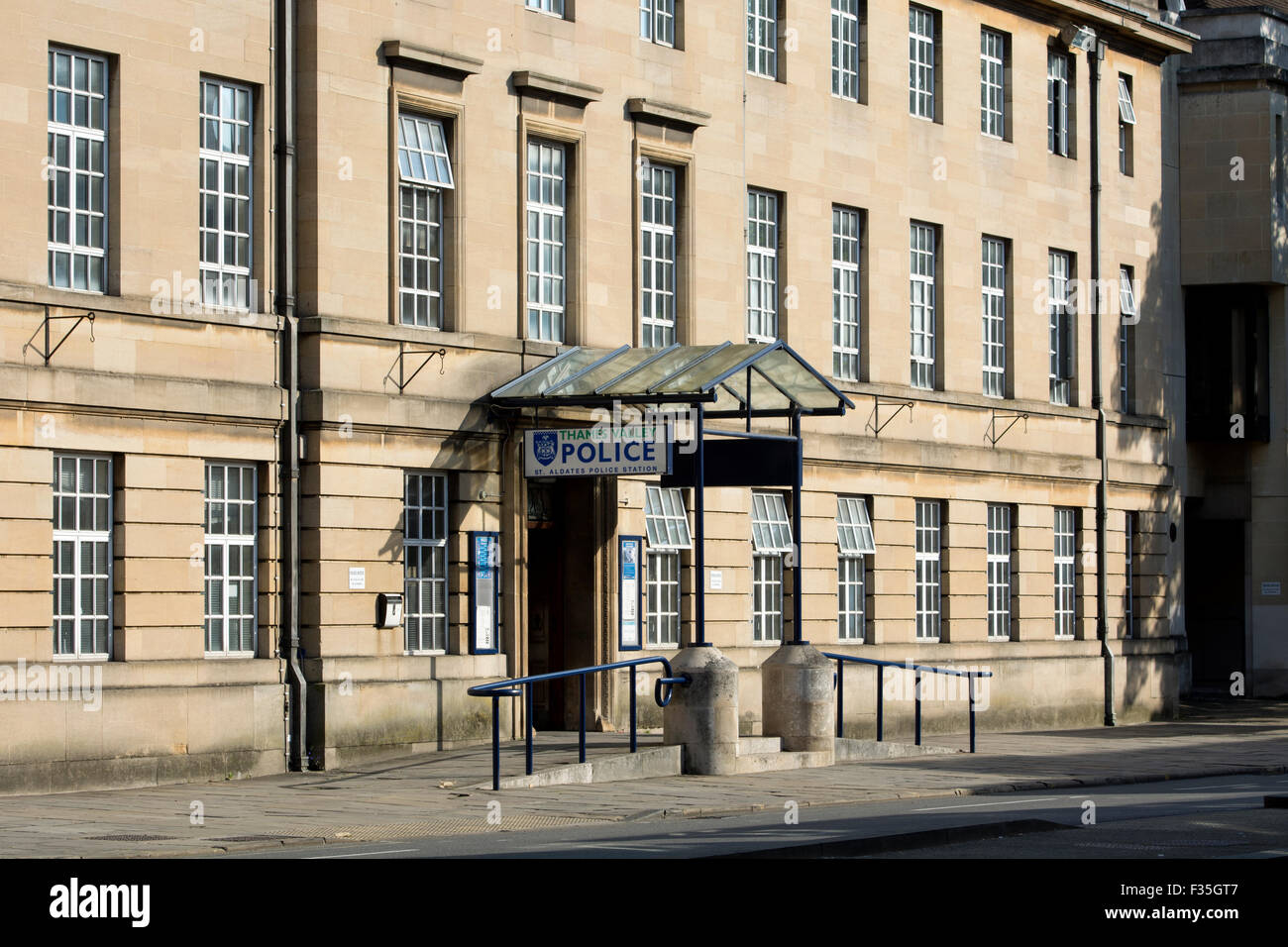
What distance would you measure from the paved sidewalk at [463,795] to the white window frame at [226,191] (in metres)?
5.52

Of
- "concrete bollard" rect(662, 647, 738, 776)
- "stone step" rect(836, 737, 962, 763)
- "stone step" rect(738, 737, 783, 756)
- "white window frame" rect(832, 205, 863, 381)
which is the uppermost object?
"white window frame" rect(832, 205, 863, 381)

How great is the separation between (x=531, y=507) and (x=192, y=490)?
5836 millimetres

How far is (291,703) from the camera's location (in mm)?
23359

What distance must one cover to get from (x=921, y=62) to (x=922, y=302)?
391cm

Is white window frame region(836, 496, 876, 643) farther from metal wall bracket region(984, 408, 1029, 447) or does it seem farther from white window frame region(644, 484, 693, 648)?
white window frame region(644, 484, 693, 648)

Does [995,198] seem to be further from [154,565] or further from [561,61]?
[154,565]

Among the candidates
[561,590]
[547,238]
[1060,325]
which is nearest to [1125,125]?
[1060,325]

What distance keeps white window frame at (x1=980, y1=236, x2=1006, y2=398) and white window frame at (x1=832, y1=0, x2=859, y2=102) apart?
4205 millimetres

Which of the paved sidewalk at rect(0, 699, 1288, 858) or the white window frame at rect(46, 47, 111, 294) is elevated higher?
the white window frame at rect(46, 47, 111, 294)

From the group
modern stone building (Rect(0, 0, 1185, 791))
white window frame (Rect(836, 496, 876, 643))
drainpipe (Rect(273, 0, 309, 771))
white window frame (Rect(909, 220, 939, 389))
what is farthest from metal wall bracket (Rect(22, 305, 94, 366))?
white window frame (Rect(909, 220, 939, 389))

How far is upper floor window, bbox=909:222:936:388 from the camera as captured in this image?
3372 cm

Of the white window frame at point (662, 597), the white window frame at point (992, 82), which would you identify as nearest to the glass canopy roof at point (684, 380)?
the white window frame at point (662, 597)

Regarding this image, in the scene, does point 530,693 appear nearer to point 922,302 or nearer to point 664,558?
point 664,558

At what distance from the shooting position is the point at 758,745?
24328 mm
